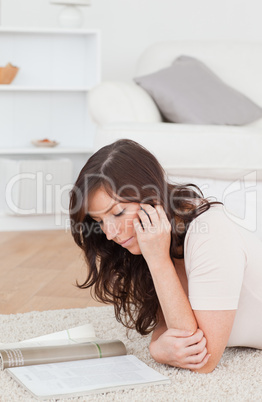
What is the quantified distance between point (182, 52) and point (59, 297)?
1793 millimetres

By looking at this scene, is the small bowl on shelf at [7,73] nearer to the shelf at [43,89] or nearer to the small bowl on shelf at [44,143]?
the shelf at [43,89]

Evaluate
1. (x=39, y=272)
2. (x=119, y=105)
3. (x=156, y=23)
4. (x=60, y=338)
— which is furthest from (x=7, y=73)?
(x=60, y=338)

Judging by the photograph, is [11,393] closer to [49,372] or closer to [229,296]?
[49,372]

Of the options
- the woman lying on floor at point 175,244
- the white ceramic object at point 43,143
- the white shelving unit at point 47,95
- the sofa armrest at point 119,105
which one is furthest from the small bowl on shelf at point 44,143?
the woman lying on floor at point 175,244

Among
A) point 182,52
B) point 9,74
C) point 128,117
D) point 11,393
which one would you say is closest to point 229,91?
point 182,52

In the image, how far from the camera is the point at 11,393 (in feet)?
4.21

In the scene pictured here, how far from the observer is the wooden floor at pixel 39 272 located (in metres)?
2.08

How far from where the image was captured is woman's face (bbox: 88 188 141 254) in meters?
1.36

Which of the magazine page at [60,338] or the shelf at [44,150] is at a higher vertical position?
the magazine page at [60,338]

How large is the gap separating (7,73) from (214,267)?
2.50 meters

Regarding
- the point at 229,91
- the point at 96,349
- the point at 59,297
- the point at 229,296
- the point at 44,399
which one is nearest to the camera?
the point at 44,399

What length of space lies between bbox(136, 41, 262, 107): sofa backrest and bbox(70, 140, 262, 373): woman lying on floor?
1978 mm

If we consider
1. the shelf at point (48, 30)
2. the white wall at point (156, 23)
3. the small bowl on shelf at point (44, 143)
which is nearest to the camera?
the shelf at point (48, 30)

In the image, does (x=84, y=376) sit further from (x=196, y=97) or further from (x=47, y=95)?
(x=47, y=95)
